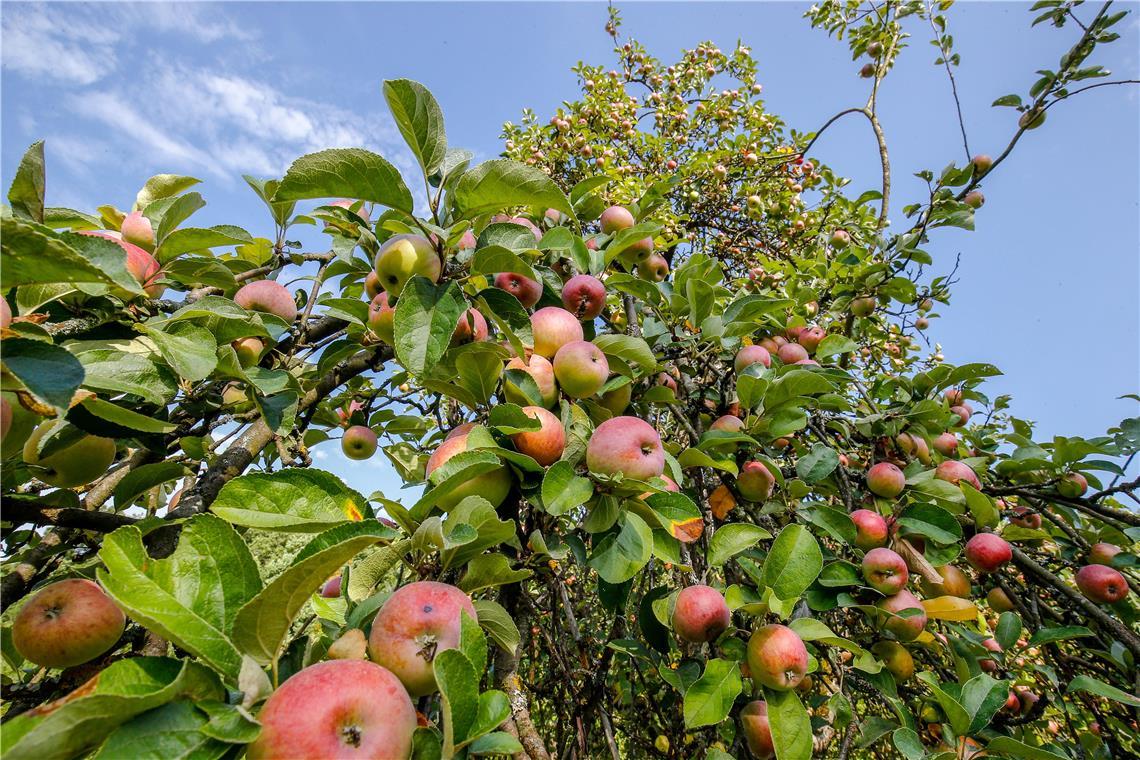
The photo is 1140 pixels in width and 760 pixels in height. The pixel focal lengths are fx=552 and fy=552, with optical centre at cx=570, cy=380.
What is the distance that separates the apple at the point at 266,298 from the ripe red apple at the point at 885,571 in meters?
1.66

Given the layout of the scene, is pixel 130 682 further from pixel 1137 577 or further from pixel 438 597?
pixel 1137 577

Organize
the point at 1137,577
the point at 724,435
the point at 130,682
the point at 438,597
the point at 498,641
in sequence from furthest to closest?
1. the point at 1137,577
2. the point at 724,435
3. the point at 498,641
4. the point at 438,597
5. the point at 130,682

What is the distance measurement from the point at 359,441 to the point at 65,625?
118 cm

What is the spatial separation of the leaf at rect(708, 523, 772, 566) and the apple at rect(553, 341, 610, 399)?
429 millimetres

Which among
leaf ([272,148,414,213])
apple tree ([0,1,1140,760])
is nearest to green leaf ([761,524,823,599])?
apple tree ([0,1,1140,760])

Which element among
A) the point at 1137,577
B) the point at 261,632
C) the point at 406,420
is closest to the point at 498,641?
the point at 261,632

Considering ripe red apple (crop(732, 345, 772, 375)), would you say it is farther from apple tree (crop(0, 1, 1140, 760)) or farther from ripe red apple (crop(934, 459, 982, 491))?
ripe red apple (crop(934, 459, 982, 491))

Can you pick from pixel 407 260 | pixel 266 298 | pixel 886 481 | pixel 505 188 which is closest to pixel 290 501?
pixel 407 260

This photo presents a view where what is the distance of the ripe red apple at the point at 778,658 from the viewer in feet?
3.70

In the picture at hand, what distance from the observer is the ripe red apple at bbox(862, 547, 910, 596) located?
1.42m

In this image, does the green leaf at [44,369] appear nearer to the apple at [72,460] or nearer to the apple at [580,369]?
the apple at [72,460]

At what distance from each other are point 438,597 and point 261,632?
213 millimetres

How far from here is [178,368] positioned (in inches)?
32.8

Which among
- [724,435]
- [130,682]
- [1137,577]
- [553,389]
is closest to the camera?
[130,682]
